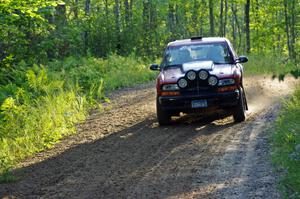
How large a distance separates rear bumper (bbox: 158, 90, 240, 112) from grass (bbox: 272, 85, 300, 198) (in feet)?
3.72

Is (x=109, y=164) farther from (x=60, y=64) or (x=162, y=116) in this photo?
(x=60, y=64)

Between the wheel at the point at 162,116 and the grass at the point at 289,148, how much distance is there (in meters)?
2.45

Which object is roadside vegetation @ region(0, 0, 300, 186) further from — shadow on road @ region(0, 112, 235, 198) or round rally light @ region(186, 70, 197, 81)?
round rally light @ region(186, 70, 197, 81)

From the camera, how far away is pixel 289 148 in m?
7.98

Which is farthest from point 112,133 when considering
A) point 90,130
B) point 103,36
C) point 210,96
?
point 103,36

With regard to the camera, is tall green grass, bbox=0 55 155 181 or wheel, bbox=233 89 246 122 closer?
tall green grass, bbox=0 55 155 181

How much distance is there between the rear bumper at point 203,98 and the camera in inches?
431

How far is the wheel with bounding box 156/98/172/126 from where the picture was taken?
37.1ft

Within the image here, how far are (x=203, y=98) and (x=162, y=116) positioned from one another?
1.03 m

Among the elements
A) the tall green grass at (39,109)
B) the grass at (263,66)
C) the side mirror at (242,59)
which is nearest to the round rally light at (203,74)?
the side mirror at (242,59)

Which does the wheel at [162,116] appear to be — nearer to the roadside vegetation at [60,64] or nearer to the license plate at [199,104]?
the license plate at [199,104]

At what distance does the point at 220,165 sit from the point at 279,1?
29787mm

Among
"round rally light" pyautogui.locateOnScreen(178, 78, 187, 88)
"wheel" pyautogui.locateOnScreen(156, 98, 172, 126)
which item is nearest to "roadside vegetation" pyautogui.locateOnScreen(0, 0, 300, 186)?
"wheel" pyautogui.locateOnScreen(156, 98, 172, 126)

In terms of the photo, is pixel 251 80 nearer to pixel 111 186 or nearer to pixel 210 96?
pixel 210 96
